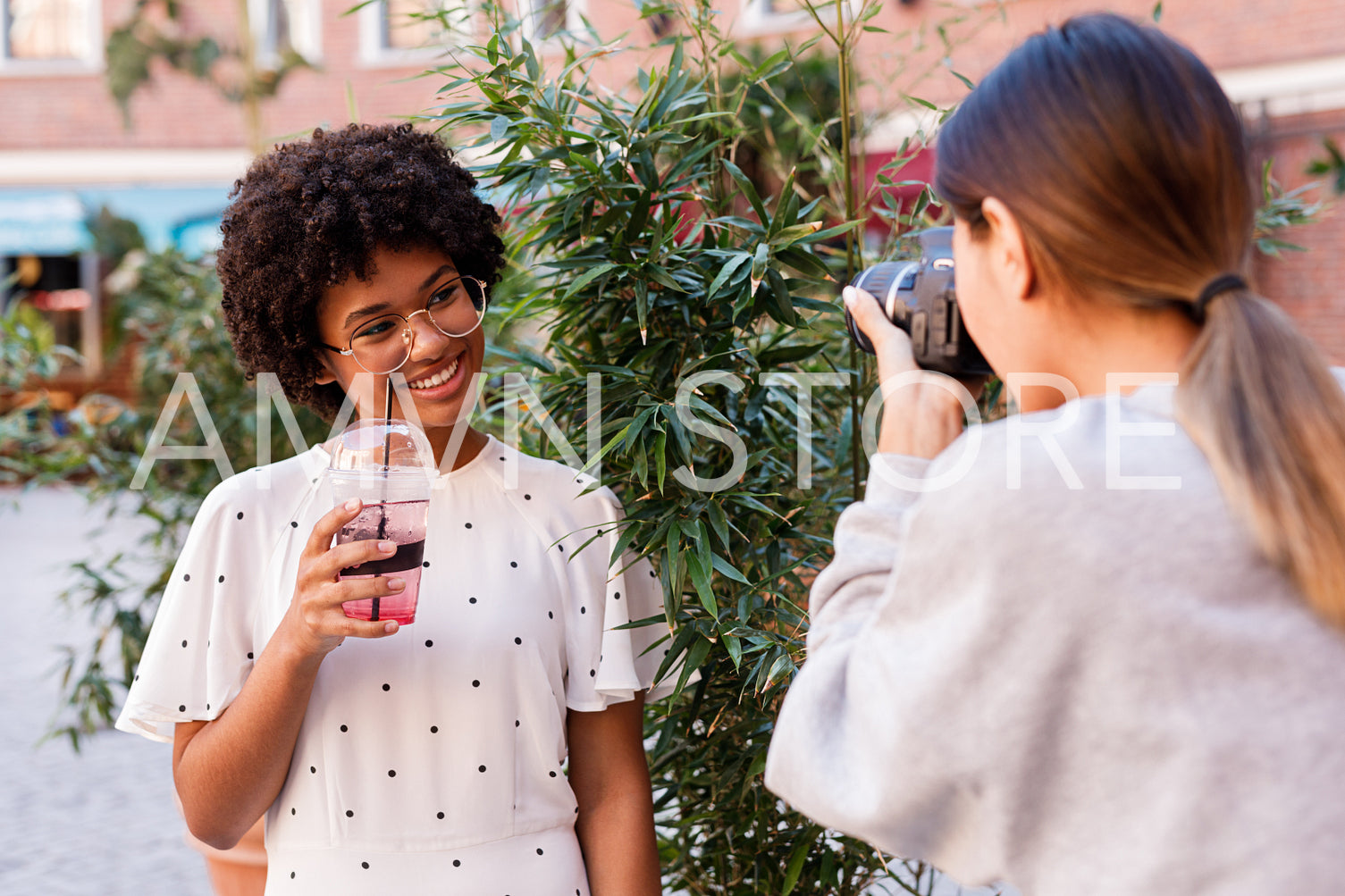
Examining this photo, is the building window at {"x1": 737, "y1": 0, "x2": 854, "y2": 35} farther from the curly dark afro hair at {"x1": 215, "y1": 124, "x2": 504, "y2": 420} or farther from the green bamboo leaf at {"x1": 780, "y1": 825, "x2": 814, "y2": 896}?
the green bamboo leaf at {"x1": 780, "y1": 825, "x2": 814, "y2": 896}

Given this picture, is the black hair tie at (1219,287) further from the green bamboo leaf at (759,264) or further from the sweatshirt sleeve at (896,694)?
the green bamboo leaf at (759,264)

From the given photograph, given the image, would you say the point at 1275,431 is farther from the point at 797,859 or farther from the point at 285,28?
the point at 285,28

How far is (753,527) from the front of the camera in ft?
6.20

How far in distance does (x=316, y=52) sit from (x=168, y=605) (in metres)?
13.0

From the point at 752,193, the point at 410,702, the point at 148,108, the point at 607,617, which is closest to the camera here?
the point at 410,702

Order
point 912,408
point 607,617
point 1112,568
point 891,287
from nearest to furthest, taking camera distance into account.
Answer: point 1112,568 → point 912,408 → point 891,287 → point 607,617

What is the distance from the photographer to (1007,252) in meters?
1.00

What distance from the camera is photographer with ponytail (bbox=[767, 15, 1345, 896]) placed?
2.77 ft

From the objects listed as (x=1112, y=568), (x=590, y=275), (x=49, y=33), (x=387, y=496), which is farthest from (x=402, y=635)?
(x=49, y=33)

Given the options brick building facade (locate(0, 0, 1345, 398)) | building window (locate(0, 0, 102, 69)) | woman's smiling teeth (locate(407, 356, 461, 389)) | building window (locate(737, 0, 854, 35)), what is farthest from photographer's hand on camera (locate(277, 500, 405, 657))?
building window (locate(0, 0, 102, 69))

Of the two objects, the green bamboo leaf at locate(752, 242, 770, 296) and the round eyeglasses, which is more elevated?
the green bamboo leaf at locate(752, 242, 770, 296)

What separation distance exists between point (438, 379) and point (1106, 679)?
100 centimetres

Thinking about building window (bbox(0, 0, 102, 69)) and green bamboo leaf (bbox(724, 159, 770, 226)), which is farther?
building window (bbox(0, 0, 102, 69))

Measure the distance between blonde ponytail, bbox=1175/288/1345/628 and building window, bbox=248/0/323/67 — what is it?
42.5 ft
